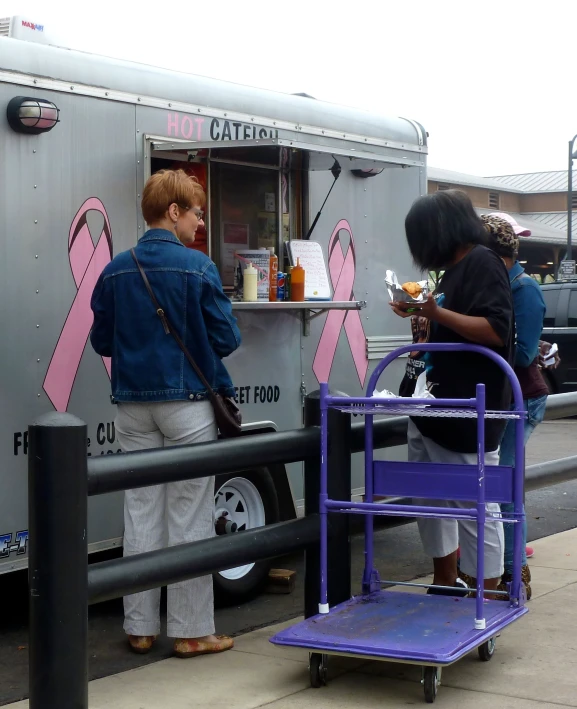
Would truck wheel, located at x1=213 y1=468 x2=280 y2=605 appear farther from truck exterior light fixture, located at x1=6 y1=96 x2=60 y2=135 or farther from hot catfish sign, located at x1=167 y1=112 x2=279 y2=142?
truck exterior light fixture, located at x1=6 y1=96 x2=60 y2=135

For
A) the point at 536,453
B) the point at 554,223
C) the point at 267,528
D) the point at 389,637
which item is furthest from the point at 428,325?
the point at 554,223

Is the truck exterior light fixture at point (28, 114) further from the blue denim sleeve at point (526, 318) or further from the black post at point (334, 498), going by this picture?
the blue denim sleeve at point (526, 318)

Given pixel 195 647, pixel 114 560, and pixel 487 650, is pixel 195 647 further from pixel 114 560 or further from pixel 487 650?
pixel 487 650

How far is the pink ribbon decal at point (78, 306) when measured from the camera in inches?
208

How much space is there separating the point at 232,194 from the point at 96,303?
164 centimetres

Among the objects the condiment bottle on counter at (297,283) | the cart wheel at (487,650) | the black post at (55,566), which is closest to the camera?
the black post at (55,566)

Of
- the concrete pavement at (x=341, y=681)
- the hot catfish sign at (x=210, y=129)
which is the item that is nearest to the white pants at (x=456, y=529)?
the concrete pavement at (x=341, y=681)

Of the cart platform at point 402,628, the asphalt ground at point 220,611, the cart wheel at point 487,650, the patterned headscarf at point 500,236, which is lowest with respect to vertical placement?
the asphalt ground at point 220,611

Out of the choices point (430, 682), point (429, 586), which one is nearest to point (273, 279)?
point (429, 586)

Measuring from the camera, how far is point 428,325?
5262 millimetres

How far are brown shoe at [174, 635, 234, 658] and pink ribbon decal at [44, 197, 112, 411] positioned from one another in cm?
125

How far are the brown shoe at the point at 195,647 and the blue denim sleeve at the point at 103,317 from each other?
130cm

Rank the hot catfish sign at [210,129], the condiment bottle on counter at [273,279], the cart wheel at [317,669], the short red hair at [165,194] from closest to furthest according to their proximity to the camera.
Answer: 1. the cart wheel at [317,669]
2. the short red hair at [165,194]
3. the hot catfish sign at [210,129]
4. the condiment bottle on counter at [273,279]

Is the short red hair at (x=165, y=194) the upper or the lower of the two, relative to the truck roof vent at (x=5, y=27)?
lower
